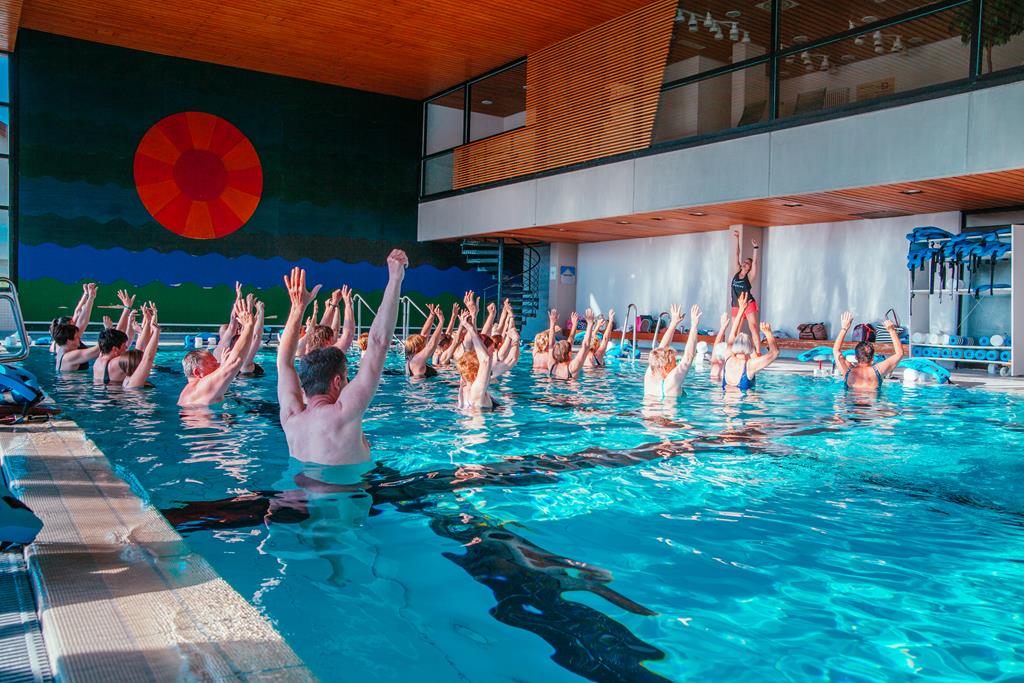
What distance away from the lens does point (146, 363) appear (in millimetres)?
8500

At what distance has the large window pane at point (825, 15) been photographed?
13781 millimetres

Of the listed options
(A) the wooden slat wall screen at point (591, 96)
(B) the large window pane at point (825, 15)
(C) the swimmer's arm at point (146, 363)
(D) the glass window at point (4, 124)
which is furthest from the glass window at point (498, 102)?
(C) the swimmer's arm at point (146, 363)

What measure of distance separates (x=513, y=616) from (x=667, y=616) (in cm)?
56

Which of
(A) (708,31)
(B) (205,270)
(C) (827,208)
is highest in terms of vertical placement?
(A) (708,31)

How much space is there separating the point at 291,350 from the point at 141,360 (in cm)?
509

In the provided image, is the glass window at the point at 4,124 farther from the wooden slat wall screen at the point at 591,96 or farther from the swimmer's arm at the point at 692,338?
the swimmer's arm at the point at 692,338

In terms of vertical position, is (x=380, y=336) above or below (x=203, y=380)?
above

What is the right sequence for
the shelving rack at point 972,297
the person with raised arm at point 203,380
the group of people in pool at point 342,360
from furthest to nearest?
the shelving rack at point 972,297
the person with raised arm at point 203,380
the group of people in pool at point 342,360

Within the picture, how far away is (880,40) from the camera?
39.7ft

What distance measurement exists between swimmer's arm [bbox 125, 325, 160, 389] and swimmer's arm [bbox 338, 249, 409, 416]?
Result: 4894 mm

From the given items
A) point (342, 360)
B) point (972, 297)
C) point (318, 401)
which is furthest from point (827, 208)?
point (318, 401)

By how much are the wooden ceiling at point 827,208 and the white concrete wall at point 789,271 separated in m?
0.34

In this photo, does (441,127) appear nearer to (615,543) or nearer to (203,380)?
(203,380)

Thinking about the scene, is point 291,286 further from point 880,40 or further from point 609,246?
point 609,246
